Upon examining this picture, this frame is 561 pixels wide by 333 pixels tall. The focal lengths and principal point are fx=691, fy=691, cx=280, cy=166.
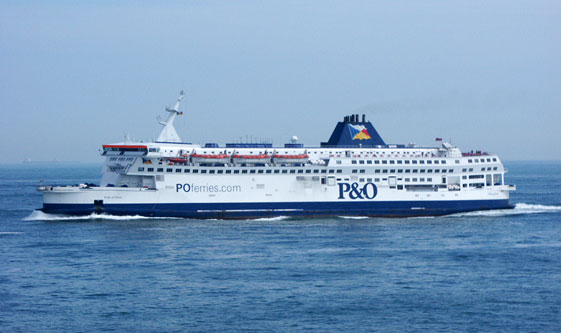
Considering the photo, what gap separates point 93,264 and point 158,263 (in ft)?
9.87

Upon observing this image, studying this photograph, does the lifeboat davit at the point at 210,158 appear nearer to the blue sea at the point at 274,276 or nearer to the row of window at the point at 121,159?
the row of window at the point at 121,159

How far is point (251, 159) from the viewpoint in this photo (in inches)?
1949

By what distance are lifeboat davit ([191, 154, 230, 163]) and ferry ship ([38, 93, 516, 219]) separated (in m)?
0.07

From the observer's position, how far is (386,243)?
3912 centimetres

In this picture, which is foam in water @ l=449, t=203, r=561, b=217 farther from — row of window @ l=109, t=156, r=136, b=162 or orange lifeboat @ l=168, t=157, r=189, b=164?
row of window @ l=109, t=156, r=136, b=162

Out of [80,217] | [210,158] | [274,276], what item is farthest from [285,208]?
[274,276]

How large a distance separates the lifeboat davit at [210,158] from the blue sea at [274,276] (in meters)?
4.47

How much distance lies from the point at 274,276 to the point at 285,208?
19.5m

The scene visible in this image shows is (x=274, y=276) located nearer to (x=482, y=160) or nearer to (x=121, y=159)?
(x=121, y=159)

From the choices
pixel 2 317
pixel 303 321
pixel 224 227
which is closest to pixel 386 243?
pixel 224 227

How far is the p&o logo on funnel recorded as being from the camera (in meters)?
55.1

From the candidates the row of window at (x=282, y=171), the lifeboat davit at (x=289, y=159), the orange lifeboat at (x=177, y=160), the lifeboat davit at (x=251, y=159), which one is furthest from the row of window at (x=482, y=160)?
the orange lifeboat at (x=177, y=160)

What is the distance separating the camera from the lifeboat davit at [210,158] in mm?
48375

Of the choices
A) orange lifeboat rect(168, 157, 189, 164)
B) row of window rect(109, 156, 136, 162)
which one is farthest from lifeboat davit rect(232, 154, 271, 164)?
row of window rect(109, 156, 136, 162)
